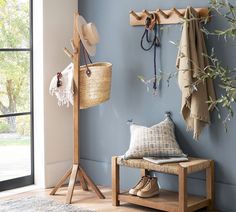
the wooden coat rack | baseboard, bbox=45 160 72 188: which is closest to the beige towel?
the wooden coat rack

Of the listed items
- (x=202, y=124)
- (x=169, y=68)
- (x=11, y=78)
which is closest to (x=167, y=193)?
(x=202, y=124)

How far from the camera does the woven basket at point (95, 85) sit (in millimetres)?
4426

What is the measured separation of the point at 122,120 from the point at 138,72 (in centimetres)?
47

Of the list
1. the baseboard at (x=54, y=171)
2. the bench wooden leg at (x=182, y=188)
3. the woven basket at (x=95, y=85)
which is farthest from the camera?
the baseboard at (x=54, y=171)

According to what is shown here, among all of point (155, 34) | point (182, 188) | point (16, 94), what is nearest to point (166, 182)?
Result: point (182, 188)

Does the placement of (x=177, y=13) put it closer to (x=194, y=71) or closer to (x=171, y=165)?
(x=194, y=71)

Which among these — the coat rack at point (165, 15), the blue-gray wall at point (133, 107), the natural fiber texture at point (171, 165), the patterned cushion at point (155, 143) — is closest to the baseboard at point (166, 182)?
the blue-gray wall at point (133, 107)

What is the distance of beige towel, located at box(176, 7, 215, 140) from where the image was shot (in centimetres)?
404

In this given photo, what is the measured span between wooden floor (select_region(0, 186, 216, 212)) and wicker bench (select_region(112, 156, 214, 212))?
72 mm

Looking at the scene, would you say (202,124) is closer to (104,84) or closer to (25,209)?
(104,84)

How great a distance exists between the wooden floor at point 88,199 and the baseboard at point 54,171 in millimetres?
146

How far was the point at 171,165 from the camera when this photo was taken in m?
3.96

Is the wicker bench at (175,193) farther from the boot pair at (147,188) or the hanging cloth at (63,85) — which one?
the hanging cloth at (63,85)

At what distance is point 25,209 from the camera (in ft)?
13.6
